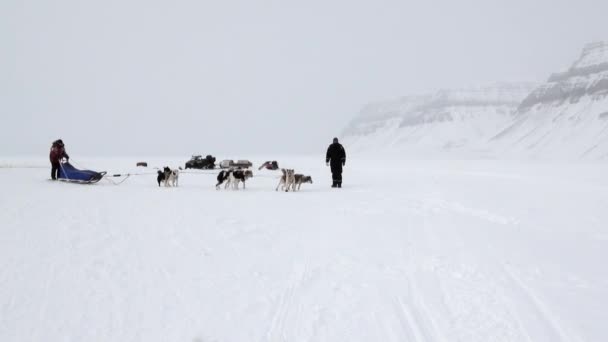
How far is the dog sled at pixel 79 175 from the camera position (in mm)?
15180

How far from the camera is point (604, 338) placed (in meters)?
3.50

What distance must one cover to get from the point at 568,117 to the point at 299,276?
109740mm

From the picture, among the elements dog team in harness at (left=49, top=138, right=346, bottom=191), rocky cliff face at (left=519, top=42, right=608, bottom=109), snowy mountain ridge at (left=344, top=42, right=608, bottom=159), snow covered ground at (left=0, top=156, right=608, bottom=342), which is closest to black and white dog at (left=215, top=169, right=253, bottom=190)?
dog team in harness at (left=49, top=138, right=346, bottom=191)

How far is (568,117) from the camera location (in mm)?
95000

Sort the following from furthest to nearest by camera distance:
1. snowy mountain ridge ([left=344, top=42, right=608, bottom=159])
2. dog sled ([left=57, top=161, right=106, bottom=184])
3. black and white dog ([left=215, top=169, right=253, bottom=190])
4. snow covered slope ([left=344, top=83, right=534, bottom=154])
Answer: snow covered slope ([left=344, top=83, right=534, bottom=154]) < snowy mountain ridge ([left=344, top=42, right=608, bottom=159]) < dog sled ([left=57, top=161, right=106, bottom=184]) < black and white dog ([left=215, top=169, right=253, bottom=190])

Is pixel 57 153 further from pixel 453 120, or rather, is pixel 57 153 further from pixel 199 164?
pixel 453 120

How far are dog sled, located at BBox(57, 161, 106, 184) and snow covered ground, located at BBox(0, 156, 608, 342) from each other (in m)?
6.35

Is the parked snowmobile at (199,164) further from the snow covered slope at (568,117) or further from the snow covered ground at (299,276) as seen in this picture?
the snow covered slope at (568,117)

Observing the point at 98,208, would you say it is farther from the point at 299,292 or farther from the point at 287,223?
the point at 299,292

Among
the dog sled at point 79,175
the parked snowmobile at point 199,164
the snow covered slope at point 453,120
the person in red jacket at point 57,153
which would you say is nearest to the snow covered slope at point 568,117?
the snow covered slope at point 453,120

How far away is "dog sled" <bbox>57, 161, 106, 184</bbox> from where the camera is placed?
15.2 metres

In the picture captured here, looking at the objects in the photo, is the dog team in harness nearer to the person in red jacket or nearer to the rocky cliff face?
the person in red jacket

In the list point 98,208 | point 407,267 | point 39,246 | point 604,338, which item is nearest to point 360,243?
point 407,267

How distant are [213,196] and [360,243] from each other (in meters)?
7.03
